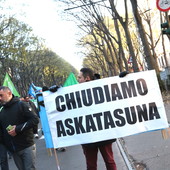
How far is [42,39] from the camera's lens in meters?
50.2

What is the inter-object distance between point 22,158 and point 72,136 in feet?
2.64

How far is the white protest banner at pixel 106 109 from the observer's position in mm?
3869

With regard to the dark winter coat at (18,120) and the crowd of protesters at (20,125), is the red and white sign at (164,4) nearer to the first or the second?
the crowd of protesters at (20,125)

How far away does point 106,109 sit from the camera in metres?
3.92

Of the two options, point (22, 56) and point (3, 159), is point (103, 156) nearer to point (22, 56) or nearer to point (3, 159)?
point (3, 159)

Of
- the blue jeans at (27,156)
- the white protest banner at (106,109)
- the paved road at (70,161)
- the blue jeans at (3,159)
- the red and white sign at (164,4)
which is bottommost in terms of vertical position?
the paved road at (70,161)

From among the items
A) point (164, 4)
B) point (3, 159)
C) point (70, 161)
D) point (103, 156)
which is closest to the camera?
point (103, 156)

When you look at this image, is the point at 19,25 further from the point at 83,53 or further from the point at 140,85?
the point at 140,85

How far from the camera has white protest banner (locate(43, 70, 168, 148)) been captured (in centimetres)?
387

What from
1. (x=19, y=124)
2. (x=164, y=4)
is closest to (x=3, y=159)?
(x=19, y=124)

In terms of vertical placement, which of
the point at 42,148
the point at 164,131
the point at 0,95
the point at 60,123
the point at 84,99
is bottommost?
the point at 42,148

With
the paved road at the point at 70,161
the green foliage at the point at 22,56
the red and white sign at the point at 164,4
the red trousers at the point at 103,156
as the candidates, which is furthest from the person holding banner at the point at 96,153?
the green foliage at the point at 22,56

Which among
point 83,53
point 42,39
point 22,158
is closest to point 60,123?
point 22,158

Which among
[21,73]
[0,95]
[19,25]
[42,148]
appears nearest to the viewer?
[0,95]
